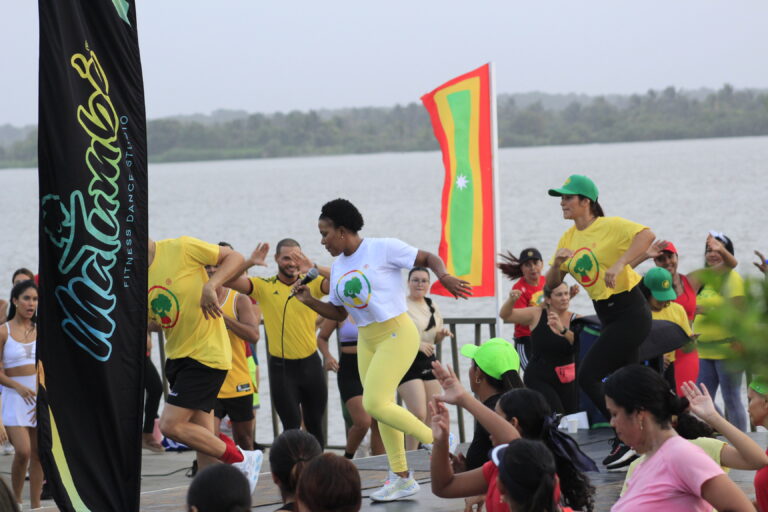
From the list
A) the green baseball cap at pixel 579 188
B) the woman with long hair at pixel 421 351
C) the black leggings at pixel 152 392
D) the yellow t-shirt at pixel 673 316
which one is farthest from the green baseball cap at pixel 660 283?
the black leggings at pixel 152 392

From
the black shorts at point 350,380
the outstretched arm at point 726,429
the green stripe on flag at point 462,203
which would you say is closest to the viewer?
the outstretched arm at point 726,429

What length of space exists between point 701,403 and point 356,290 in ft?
10.4

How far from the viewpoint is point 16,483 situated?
26.1 ft

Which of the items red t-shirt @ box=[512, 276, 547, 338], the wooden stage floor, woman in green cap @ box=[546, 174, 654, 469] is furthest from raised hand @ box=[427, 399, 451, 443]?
red t-shirt @ box=[512, 276, 547, 338]

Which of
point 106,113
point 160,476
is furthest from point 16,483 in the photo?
point 106,113

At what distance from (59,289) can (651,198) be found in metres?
68.1

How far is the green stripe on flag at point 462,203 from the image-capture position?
11273mm

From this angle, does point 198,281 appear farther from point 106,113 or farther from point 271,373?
point 271,373

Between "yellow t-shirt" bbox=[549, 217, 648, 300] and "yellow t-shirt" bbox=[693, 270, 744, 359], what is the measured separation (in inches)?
216

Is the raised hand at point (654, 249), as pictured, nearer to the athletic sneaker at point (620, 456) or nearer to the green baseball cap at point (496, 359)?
the athletic sneaker at point (620, 456)

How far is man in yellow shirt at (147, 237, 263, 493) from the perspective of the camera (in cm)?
707

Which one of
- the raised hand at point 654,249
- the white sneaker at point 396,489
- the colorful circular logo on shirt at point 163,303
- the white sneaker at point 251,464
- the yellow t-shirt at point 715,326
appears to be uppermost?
the yellow t-shirt at point 715,326

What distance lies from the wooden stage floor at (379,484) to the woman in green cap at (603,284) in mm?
657

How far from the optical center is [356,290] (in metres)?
7.04
